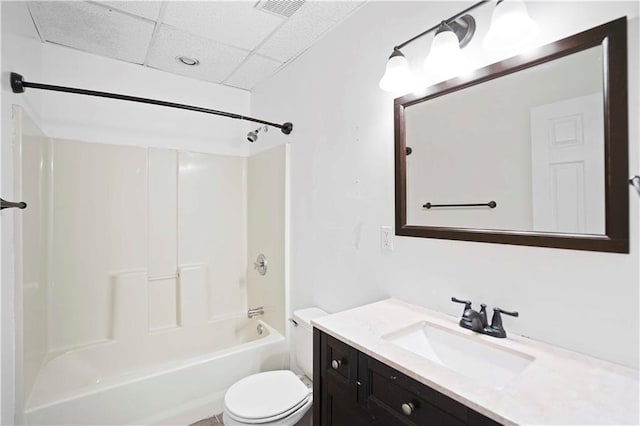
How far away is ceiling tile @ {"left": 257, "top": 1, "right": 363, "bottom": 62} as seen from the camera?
5.59ft

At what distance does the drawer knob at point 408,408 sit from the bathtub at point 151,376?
1462 mm

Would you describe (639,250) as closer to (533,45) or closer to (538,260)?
(538,260)

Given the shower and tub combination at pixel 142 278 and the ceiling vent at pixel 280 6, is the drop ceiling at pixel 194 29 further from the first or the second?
the shower and tub combination at pixel 142 278

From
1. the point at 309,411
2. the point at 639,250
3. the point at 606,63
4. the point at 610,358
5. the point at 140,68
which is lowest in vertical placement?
the point at 309,411

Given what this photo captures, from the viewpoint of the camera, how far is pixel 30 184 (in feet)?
5.71

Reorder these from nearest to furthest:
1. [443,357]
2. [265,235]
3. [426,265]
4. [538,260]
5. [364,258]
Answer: [538,260] → [443,357] → [426,265] → [364,258] → [265,235]

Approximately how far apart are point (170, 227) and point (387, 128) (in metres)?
1.95

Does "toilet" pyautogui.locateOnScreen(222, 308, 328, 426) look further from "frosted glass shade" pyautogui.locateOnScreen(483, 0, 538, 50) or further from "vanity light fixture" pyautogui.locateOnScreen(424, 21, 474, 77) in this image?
"frosted glass shade" pyautogui.locateOnScreen(483, 0, 538, 50)

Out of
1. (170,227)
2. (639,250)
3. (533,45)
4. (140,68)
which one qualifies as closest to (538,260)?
(639,250)

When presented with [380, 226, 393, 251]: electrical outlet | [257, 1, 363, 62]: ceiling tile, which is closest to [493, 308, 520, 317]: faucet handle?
[380, 226, 393, 251]: electrical outlet

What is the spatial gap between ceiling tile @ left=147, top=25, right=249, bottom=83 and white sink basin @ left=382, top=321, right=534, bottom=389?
210cm

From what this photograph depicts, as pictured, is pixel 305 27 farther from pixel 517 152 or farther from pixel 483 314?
pixel 483 314

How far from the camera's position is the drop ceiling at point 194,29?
170cm

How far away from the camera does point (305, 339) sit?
1.88 meters
